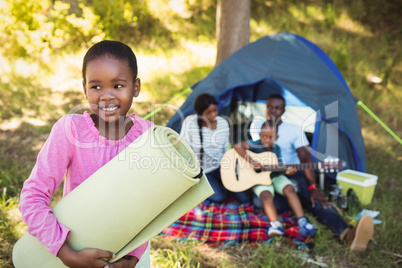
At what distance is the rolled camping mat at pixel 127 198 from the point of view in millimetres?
1005

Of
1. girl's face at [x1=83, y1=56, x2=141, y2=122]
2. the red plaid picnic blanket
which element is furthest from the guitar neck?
girl's face at [x1=83, y1=56, x2=141, y2=122]

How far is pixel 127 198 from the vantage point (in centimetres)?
101

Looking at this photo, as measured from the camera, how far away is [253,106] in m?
3.99

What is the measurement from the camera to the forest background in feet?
8.07

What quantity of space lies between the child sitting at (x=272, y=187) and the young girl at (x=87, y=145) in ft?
5.86

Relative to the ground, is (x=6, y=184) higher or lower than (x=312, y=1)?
lower

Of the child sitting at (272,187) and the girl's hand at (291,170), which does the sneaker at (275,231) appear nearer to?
the child sitting at (272,187)

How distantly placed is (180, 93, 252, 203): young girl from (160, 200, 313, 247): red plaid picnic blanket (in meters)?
0.13

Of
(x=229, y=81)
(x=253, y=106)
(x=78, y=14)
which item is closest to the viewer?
(x=229, y=81)

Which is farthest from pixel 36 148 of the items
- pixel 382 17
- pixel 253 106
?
pixel 382 17

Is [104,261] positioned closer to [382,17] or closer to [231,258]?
[231,258]

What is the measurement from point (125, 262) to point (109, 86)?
551mm

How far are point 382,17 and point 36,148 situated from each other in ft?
20.8

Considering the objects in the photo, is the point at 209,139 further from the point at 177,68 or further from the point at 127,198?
the point at 177,68
